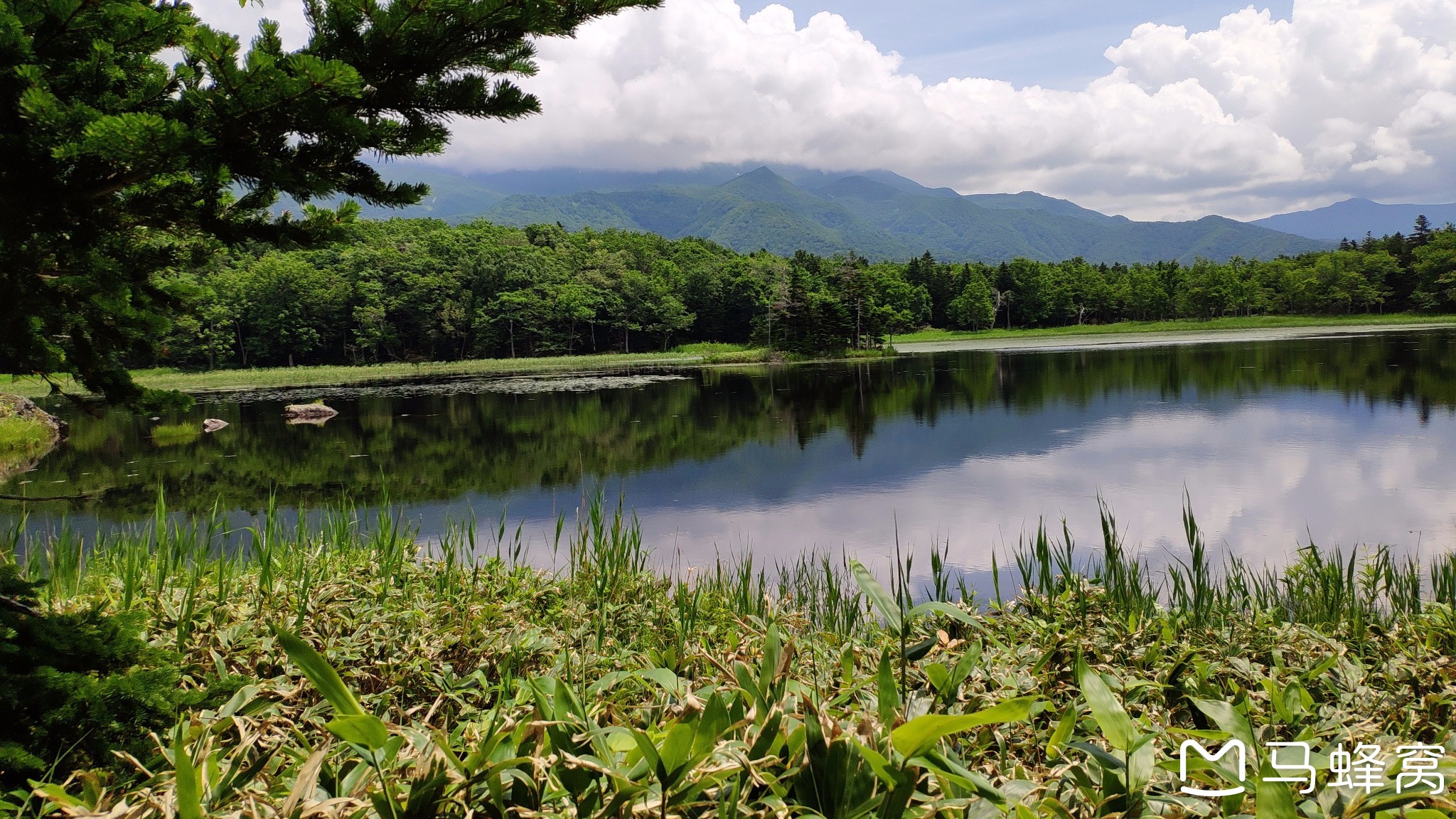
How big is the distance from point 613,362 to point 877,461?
153 feet

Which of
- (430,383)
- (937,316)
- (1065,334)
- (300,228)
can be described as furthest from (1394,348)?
(937,316)

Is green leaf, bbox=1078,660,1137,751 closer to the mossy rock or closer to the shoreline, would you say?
the mossy rock

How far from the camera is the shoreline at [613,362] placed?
4775 cm

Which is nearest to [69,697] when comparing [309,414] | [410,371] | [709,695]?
[709,695]

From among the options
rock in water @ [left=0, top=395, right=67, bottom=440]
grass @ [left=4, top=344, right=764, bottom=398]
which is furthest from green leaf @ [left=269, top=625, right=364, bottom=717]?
grass @ [left=4, top=344, right=764, bottom=398]

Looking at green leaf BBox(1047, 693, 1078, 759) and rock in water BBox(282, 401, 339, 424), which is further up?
green leaf BBox(1047, 693, 1078, 759)

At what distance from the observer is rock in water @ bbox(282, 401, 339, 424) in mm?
24781

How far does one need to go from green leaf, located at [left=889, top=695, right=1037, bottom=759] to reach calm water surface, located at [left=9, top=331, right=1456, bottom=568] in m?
4.87

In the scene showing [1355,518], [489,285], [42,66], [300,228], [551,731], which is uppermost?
[489,285]

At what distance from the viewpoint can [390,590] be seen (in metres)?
4.16

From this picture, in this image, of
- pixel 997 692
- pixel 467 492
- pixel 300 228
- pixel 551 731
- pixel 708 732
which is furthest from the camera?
pixel 467 492

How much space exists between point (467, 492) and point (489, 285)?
6184cm

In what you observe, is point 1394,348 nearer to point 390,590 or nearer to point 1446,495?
point 1446,495
